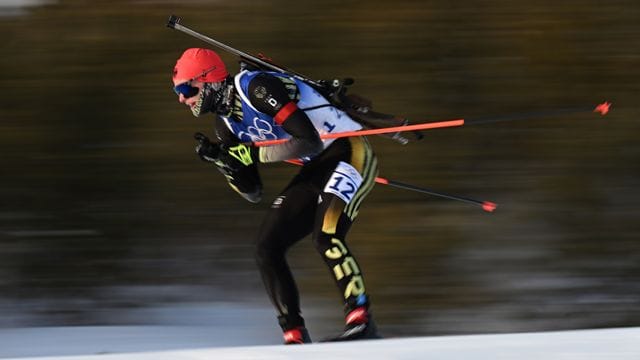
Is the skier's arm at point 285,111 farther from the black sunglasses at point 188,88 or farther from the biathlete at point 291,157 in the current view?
the black sunglasses at point 188,88

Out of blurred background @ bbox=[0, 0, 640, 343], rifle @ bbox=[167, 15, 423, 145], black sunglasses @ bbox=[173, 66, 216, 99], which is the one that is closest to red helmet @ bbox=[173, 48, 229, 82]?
black sunglasses @ bbox=[173, 66, 216, 99]

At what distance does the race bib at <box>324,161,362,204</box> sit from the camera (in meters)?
4.37

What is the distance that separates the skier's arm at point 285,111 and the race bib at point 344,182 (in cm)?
16

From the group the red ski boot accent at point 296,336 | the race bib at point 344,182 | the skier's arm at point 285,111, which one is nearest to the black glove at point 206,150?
the skier's arm at point 285,111

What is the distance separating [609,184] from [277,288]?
2.99m

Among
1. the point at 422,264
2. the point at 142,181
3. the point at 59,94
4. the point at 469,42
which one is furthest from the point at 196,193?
the point at 469,42

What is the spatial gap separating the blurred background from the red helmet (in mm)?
2007

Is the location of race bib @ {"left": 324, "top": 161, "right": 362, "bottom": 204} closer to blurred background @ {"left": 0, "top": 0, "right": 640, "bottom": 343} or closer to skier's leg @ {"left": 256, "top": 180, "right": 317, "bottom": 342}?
skier's leg @ {"left": 256, "top": 180, "right": 317, "bottom": 342}

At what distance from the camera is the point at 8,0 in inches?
260

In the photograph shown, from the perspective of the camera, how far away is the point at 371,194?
6.25 meters

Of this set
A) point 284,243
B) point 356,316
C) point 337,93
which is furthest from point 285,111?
point 356,316

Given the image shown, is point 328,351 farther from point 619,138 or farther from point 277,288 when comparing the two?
point 619,138

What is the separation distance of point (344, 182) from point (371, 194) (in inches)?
73.5

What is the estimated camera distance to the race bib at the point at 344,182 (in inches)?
172
